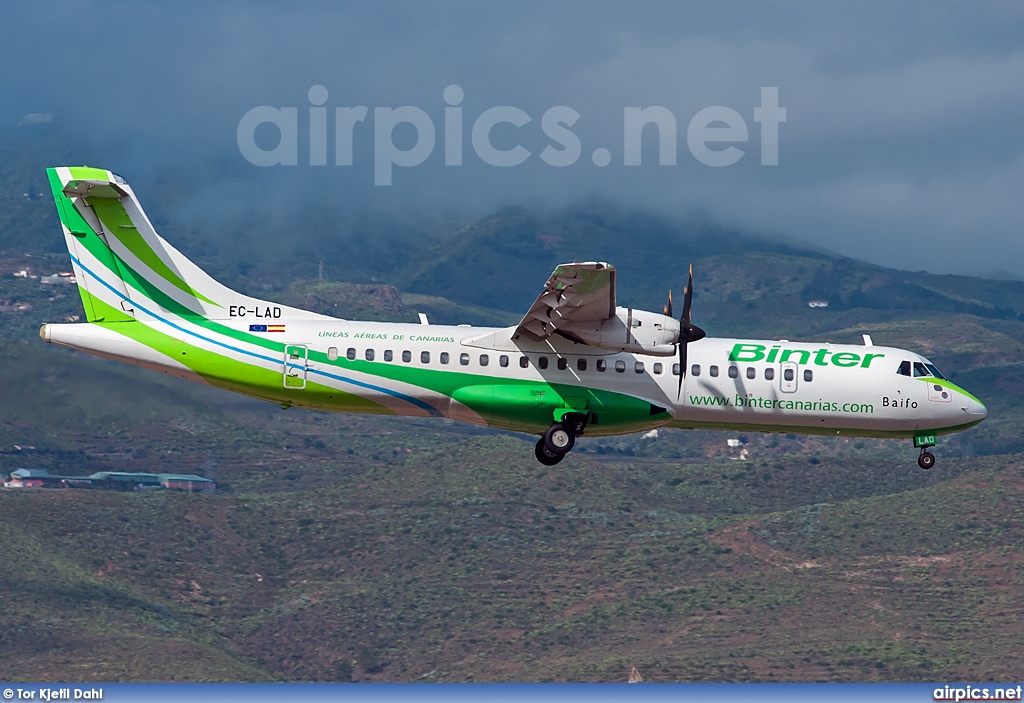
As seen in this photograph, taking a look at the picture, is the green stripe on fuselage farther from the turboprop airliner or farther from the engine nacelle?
the engine nacelle

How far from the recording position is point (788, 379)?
50156mm

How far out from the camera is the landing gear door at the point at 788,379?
50.1 metres

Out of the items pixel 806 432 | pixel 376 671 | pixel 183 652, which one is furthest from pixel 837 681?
pixel 806 432

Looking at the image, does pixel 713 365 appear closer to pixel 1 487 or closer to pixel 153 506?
pixel 153 506

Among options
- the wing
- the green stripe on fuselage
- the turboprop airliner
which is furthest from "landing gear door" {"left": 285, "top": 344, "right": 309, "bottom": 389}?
the wing

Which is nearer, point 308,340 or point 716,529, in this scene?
point 308,340

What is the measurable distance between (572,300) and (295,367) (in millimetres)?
9375

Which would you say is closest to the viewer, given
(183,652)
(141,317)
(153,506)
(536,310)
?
(536,310)

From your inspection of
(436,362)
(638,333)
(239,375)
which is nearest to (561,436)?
(638,333)

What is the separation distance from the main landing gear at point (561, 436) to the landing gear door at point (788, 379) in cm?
658

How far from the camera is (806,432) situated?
173 feet

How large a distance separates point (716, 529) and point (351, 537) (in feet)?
115

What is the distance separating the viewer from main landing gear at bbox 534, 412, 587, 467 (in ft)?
160

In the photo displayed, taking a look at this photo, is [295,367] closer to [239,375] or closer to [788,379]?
[239,375]
